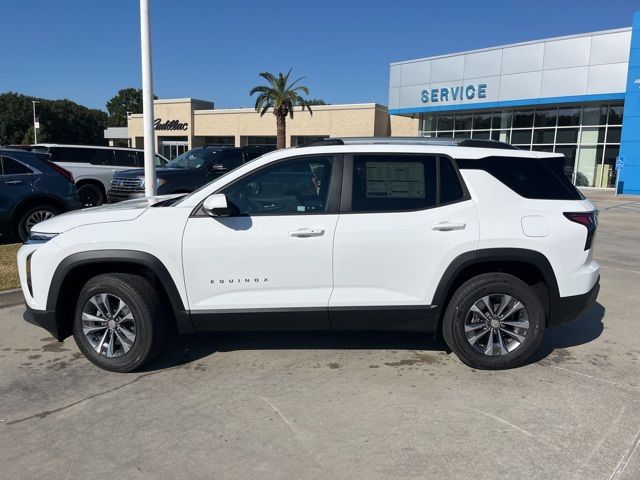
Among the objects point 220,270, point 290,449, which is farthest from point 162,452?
point 220,270

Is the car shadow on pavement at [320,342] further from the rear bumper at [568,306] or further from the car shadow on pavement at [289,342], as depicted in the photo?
the rear bumper at [568,306]

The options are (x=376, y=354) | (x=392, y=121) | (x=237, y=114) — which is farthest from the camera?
(x=237, y=114)

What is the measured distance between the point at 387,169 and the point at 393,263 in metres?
0.76

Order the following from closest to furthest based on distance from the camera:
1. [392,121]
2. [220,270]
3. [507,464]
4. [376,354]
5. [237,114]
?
[507,464], [220,270], [376,354], [392,121], [237,114]

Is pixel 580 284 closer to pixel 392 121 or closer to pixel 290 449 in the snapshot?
pixel 290 449

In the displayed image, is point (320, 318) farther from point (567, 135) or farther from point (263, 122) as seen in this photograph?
point (263, 122)

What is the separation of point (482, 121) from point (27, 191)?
90.6 feet

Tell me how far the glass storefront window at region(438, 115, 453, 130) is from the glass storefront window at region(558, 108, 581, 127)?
662 cm

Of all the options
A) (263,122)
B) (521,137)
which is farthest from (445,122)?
(263,122)

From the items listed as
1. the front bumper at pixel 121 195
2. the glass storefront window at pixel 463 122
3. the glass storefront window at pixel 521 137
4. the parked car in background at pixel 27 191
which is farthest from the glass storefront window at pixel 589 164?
the parked car in background at pixel 27 191

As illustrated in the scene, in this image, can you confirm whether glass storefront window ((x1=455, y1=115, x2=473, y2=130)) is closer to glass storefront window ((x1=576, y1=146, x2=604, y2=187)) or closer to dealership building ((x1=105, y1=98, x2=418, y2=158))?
dealership building ((x1=105, y1=98, x2=418, y2=158))

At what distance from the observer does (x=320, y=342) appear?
494cm

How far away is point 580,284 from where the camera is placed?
4.23m

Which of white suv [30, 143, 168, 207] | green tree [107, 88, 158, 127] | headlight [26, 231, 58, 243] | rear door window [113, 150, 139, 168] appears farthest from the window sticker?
green tree [107, 88, 158, 127]
